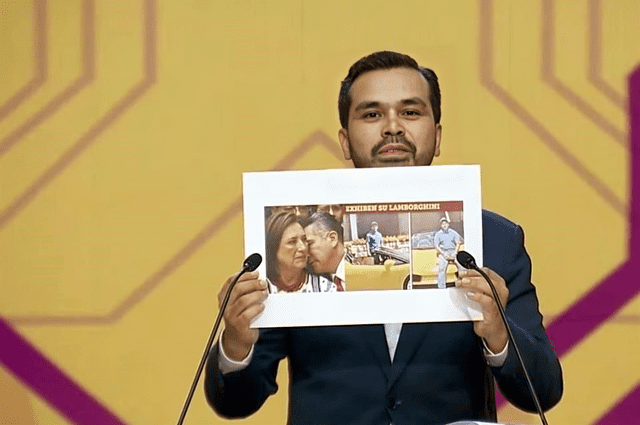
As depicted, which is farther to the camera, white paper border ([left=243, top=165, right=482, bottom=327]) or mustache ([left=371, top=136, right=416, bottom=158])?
mustache ([left=371, top=136, right=416, bottom=158])

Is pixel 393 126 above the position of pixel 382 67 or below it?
below

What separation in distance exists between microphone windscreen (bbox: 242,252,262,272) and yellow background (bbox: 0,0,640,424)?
933 mm

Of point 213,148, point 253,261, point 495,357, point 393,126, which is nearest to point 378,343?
point 495,357

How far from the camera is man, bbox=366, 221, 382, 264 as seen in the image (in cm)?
156

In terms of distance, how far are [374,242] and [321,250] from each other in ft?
0.33

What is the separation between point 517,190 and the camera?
7.88 feet

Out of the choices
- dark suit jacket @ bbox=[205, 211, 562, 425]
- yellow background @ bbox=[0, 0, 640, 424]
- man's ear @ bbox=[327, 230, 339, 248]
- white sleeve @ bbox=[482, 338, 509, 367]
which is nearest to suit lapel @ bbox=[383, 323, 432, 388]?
dark suit jacket @ bbox=[205, 211, 562, 425]

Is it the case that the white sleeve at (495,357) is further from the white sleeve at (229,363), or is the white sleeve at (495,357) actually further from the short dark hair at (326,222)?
the white sleeve at (229,363)

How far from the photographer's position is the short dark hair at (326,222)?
156 centimetres

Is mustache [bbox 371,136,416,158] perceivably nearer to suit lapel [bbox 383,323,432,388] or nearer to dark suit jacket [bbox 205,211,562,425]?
dark suit jacket [bbox 205,211,562,425]

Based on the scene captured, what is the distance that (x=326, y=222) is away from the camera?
157 cm

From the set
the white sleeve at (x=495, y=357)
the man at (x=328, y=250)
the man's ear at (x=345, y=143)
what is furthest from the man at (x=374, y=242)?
the man's ear at (x=345, y=143)

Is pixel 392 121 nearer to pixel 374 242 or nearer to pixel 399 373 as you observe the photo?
pixel 374 242

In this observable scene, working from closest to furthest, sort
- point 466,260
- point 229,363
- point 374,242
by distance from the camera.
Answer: point 466,260 < point 374,242 < point 229,363
